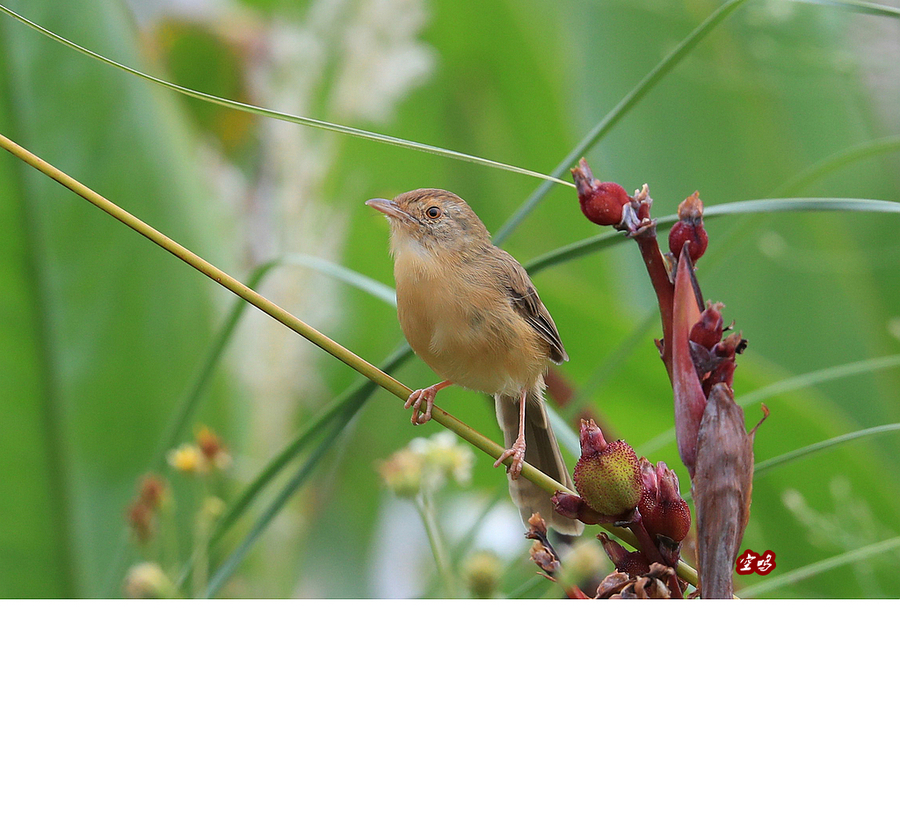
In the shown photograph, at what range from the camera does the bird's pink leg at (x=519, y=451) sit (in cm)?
82

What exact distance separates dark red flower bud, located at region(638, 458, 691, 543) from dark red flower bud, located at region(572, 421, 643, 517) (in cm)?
1

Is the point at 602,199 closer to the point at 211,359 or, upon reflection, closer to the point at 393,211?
the point at 393,211

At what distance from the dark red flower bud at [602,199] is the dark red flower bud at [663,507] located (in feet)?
0.52

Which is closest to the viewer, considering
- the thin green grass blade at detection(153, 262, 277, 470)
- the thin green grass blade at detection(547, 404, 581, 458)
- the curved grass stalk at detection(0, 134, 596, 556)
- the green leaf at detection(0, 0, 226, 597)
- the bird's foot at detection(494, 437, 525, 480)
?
the curved grass stalk at detection(0, 134, 596, 556)

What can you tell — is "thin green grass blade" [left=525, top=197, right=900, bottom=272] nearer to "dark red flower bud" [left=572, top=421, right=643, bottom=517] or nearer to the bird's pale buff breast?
the bird's pale buff breast

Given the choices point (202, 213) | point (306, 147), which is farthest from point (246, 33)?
point (202, 213)

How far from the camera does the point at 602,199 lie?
0.53m

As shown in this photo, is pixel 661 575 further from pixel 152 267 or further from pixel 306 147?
pixel 306 147

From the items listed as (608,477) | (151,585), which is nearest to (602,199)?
(608,477)

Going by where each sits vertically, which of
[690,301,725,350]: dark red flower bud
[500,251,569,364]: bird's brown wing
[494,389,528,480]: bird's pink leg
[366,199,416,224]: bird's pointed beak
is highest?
[366,199,416,224]: bird's pointed beak

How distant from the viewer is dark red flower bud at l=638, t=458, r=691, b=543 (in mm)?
525

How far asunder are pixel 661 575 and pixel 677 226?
218mm
